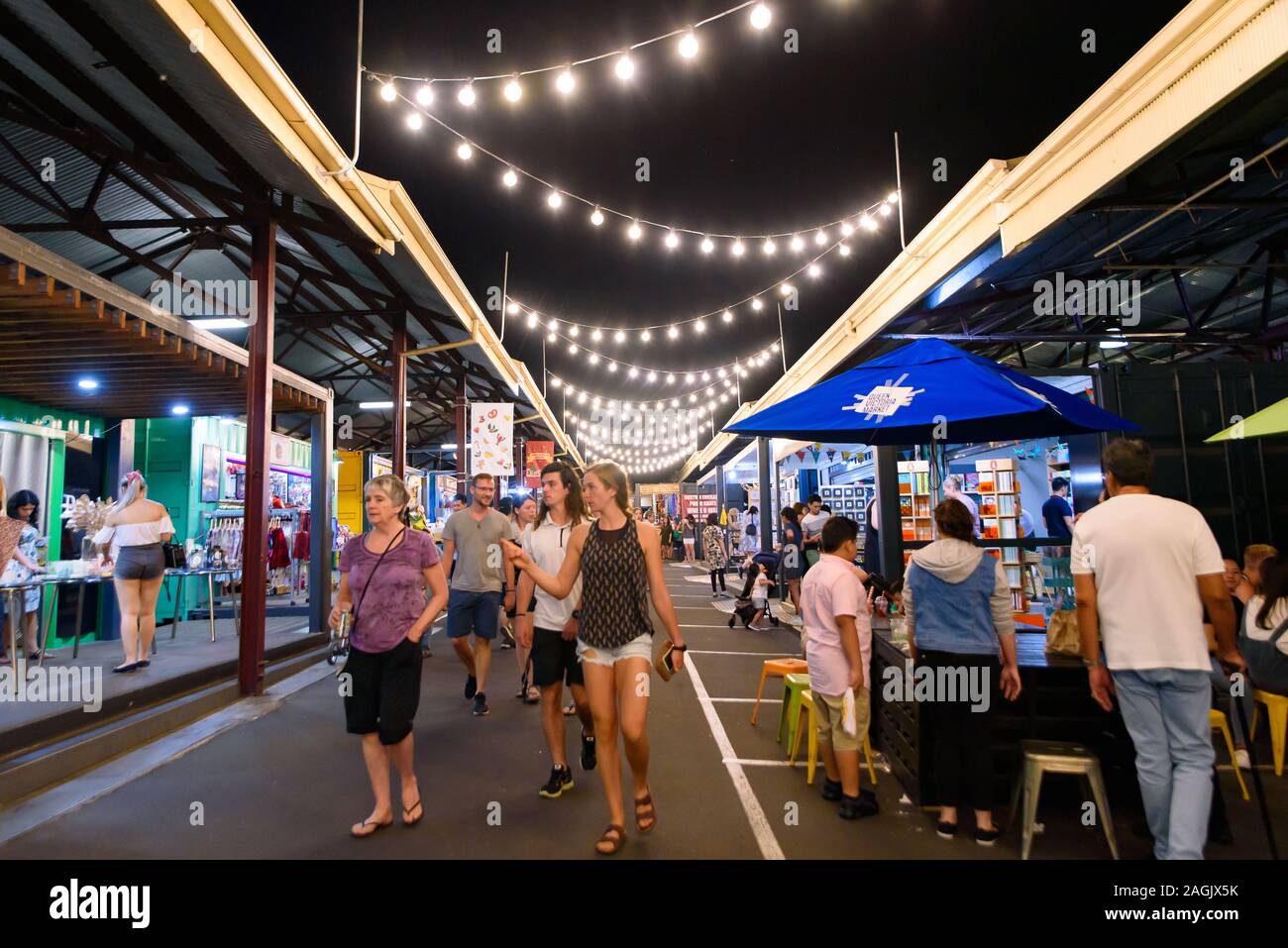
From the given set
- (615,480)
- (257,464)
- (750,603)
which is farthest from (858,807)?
(750,603)

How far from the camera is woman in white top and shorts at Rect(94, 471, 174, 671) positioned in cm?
585

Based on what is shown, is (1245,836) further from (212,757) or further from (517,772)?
(212,757)

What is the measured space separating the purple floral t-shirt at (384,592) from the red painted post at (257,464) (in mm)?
3391

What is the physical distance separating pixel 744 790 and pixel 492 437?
30.8 feet

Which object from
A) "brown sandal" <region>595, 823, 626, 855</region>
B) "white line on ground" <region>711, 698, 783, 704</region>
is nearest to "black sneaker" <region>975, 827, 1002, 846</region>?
"brown sandal" <region>595, 823, 626, 855</region>

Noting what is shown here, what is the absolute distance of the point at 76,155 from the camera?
6703 millimetres

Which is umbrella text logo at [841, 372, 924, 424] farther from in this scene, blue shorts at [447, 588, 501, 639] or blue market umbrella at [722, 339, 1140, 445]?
blue shorts at [447, 588, 501, 639]

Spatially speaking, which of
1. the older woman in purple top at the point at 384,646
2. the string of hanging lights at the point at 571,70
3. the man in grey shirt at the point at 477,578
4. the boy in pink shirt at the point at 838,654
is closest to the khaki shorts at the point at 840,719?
the boy in pink shirt at the point at 838,654

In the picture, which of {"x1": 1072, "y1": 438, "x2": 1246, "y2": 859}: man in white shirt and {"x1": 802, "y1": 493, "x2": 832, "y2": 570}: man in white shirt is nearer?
{"x1": 1072, "y1": 438, "x2": 1246, "y2": 859}: man in white shirt

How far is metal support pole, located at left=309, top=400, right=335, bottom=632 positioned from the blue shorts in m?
3.78

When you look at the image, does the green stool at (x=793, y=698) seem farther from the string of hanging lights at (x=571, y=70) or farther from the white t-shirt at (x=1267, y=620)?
the string of hanging lights at (x=571, y=70)

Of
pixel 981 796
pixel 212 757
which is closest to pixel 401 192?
pixel 212 757

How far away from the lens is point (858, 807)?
11.4 ft

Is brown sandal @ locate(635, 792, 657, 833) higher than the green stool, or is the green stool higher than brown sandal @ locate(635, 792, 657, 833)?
the green stool
